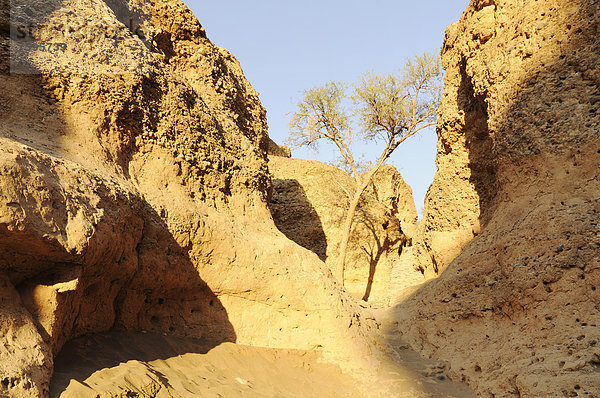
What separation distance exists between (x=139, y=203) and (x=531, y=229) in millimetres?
5384

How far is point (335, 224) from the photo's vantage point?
601 inches

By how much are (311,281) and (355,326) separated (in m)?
0.98

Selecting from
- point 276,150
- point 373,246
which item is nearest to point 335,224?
point 373,246

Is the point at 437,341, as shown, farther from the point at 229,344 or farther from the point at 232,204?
the point at 232,204

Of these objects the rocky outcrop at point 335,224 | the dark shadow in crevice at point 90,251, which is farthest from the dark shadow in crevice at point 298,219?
the dark shadow in crevice at point 90,251

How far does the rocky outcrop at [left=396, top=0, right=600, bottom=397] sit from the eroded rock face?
1618mm

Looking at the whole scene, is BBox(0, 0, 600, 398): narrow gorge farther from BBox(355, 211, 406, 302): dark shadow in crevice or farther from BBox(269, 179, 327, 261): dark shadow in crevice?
BBox(355, 211, 406, 302): dark shadow in crevice

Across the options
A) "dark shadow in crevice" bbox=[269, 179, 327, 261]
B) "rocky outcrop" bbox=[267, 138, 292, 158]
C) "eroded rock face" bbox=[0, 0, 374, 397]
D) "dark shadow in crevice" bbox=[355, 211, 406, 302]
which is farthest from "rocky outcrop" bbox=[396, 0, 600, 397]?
"rocky outcrop" bbox=[267, 138, 292, 158]

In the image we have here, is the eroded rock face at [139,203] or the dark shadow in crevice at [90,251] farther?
the eroded rock face at [139,203]

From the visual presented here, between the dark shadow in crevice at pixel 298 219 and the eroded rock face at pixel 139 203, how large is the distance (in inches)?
269

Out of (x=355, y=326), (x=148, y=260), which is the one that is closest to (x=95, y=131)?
(x=148, y=260)

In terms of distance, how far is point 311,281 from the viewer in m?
6.72

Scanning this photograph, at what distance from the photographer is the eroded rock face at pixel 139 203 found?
3721mm

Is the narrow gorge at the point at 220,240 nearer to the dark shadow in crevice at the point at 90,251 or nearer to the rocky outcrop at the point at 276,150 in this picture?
the dark shadow in crevice at the point at 90,251
